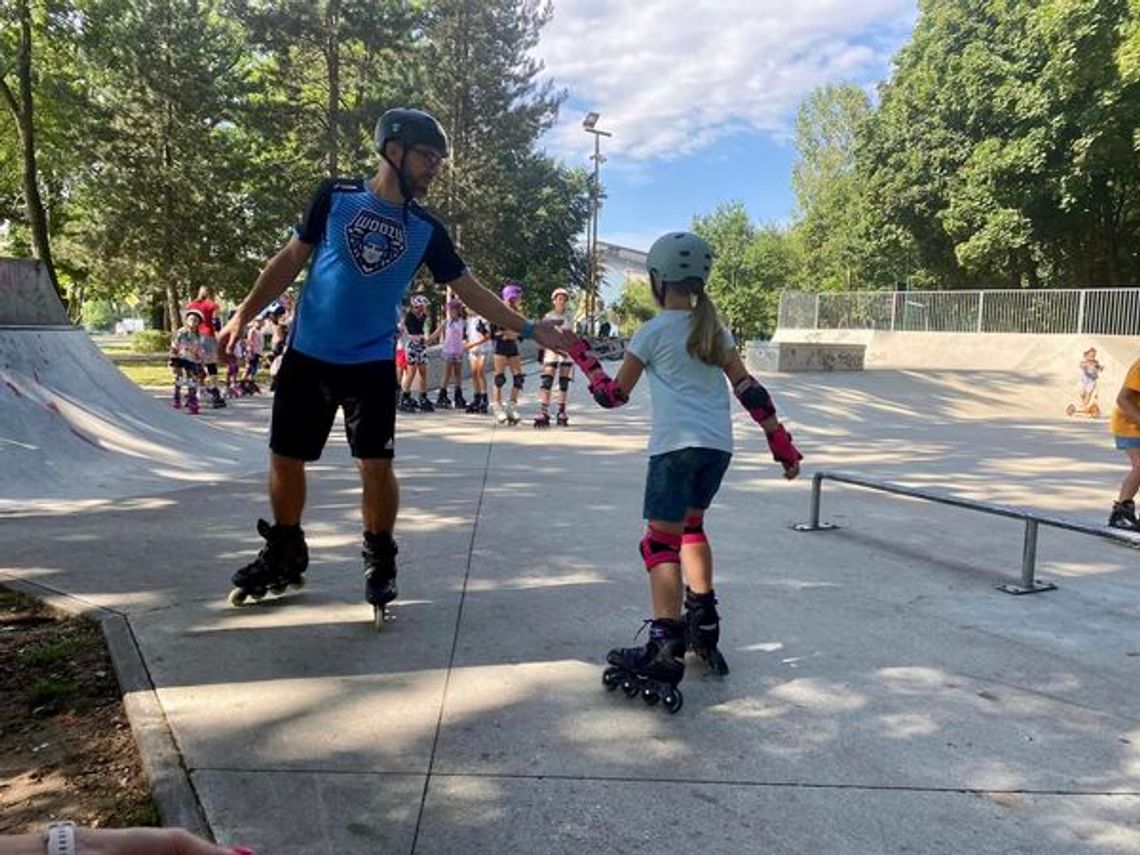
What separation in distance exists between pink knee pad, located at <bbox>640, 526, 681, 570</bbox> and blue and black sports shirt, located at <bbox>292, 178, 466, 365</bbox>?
1.44 meters

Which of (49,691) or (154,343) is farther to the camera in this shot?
(154,343)

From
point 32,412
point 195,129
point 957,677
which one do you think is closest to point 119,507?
point 32,412

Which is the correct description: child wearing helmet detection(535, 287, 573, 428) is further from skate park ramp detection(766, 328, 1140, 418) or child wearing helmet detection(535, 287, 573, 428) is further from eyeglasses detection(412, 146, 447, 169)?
skate park ramp detection(766, 328, 1140, 418)

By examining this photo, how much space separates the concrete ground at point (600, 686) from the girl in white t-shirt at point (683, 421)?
0.31 m

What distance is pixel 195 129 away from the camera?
3027 cm

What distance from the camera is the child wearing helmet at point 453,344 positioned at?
13.3 meters

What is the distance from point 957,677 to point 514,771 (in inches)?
77.5

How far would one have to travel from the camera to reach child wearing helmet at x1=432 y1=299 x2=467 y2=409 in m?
13.3

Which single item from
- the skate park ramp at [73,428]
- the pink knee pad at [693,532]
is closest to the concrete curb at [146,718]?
the pink knee pad at [693,532]

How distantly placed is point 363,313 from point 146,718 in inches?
70.3

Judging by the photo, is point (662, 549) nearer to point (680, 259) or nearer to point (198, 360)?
point (680, 259)

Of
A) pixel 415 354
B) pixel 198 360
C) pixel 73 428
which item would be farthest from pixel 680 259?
Answer: pixel 198 360

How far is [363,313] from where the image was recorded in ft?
12.3

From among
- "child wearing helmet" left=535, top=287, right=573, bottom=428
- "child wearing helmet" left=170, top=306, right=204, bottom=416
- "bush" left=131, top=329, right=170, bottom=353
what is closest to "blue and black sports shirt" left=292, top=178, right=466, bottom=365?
"child wearing helmet" left=535, top=287, right=573, bottom=428
